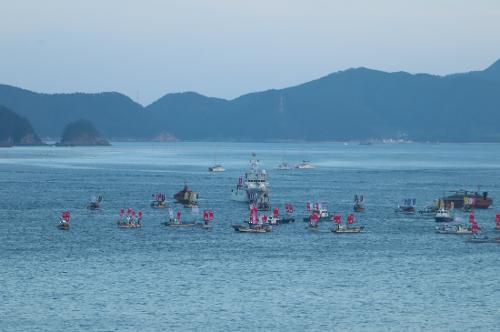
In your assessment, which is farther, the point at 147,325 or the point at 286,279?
the point at 286,279

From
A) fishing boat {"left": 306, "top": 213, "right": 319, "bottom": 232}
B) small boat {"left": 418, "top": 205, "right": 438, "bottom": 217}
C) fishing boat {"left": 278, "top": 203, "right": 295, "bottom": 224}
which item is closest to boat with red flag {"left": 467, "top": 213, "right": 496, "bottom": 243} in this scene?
fishing boat {"left": 306, "top": 213, "right": 319, "bottom": 232}

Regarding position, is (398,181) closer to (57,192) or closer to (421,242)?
(57,192)

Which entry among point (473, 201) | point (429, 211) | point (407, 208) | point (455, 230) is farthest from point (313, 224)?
point (473, 201)

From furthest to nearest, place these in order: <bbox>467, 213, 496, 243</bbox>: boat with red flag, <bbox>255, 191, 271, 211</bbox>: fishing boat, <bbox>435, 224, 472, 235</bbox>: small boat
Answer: <bbox>255, 191, 271, 211</bbox>: fishing boat → <bbox>435, 224, 472, 235</bbox>: small boat → <bbox>467, 213, 496, 243</bbox>: boat with red flag

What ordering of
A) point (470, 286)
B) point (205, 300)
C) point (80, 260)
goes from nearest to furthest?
point (205, 300) → point (470, 286) → point (80, 260)

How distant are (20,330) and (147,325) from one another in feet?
20.8

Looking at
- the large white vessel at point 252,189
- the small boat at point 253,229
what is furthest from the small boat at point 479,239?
the large white vessel at point 252,189

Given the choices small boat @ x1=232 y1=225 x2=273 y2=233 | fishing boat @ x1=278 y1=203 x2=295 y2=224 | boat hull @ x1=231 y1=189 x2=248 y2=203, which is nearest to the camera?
small boat @ x1=232 y1=225 x2=273 y2=233

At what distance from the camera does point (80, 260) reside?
7981 centimetres

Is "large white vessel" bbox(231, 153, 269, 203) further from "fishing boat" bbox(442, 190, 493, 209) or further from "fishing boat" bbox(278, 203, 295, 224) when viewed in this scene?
"fishing boat" bbox(442, 190, 493, 209)

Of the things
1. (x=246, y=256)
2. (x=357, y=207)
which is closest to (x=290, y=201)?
(x=357, y=207)

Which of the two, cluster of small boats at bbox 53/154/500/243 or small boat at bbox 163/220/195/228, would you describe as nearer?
cluster of small boats at bbox 53/154/500/243

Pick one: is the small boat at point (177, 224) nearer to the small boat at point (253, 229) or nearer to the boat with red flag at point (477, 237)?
the small boat at point (253, 229)

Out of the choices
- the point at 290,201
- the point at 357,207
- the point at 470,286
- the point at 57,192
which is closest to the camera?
the point at 470,286
